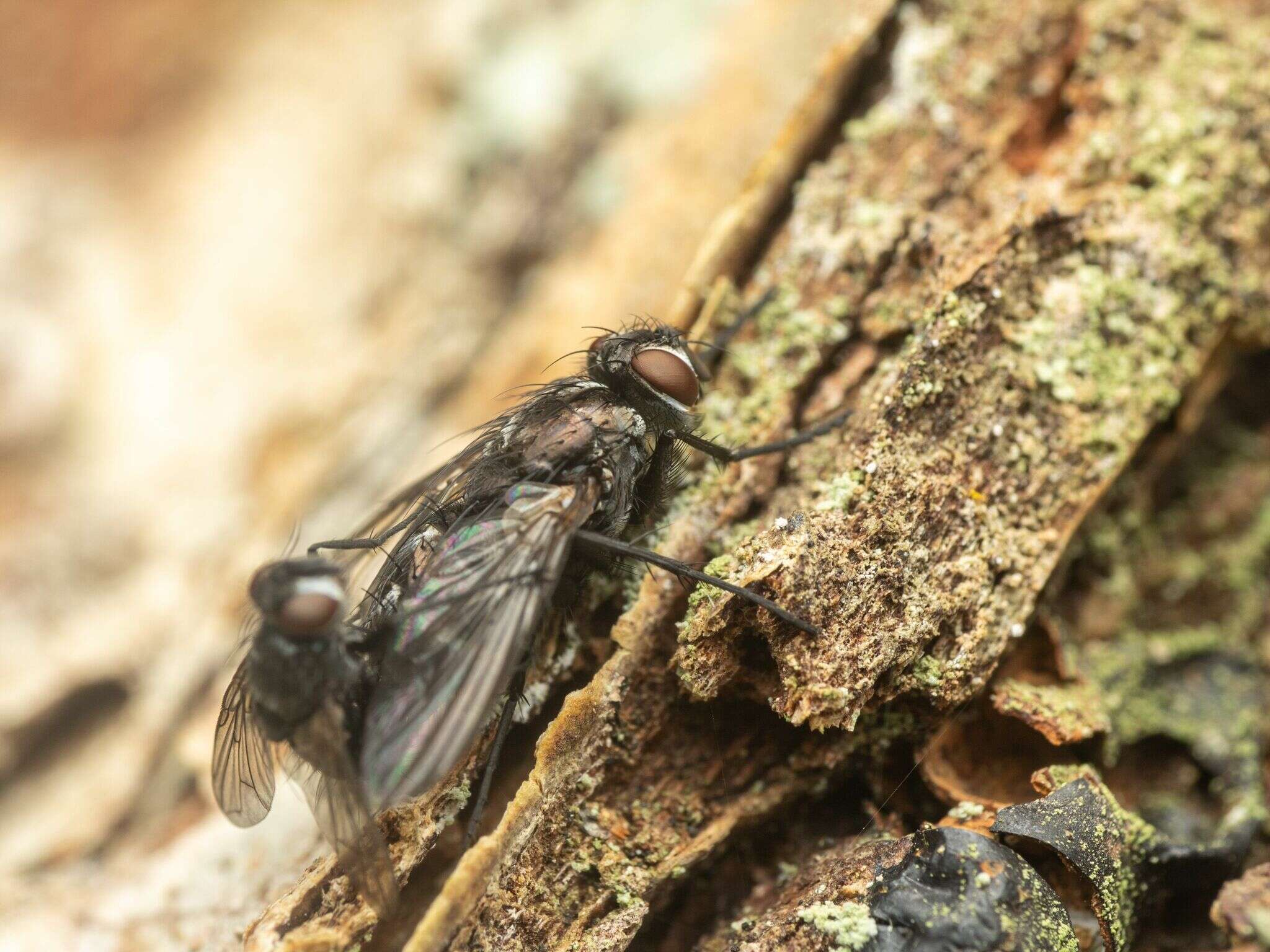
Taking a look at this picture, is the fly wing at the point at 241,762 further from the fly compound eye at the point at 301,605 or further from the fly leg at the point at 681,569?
the fly leg at the point at 681,569

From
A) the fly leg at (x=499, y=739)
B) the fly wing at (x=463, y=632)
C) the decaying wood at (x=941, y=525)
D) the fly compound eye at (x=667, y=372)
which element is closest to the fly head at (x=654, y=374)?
the fly compound eye at (x=667, y=372)

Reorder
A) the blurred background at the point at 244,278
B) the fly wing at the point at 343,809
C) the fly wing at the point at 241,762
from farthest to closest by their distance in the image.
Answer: the blurred background at the point at 244,278
the fly wing at the point at 241,762
the fly wing at the point at 343,809

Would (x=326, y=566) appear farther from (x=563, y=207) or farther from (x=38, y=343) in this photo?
(x=38, y=343)

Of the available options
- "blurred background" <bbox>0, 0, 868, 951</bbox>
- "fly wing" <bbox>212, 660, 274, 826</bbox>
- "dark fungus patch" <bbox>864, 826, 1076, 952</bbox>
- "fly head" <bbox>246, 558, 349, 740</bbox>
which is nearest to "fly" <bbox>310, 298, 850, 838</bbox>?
"fly head" <bbox>246, 558, 349, 740</bbox>

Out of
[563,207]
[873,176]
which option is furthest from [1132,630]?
[563,207]

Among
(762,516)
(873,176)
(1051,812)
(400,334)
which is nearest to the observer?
(1051,812)

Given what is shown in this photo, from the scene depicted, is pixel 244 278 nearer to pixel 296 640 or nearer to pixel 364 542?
pixel 364 542
